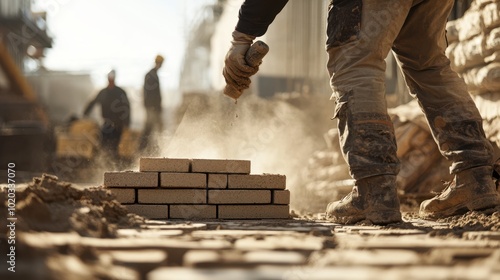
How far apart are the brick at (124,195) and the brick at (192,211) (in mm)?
232

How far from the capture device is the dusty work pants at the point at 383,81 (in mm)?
3057

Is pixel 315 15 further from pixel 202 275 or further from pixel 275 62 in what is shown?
pixel 202 275

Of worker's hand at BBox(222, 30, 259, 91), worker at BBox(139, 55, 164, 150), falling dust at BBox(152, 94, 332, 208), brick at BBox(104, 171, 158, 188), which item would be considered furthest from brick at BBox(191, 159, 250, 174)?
worker at BBox(139, 55, 164, 150)

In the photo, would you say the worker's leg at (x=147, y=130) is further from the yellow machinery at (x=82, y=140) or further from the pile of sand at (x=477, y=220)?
the pile of sand at (x=477, y=220)

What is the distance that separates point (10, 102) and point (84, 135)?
2.57 metres

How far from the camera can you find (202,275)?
5.38 ft

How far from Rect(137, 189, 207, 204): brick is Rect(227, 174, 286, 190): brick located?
18 centimetres

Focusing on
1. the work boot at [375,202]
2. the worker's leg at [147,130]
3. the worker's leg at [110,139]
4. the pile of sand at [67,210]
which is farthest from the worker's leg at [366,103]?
the worker's leg at [110,139]

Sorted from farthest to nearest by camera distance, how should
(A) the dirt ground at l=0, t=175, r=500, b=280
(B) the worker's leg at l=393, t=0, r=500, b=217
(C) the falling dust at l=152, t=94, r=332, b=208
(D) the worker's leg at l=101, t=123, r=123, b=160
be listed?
(D) the worker's leg at l=101, t=123, r=123, b=160
(C) the falling dust at l=152, t=94, r=332, b=208
(B) the worker's leg at l=393, t=0, r=500, b=217
(A) the dirt ground at l=0, t=175, r=500, b=280

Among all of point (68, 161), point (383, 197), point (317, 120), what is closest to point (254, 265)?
point (383, 197)

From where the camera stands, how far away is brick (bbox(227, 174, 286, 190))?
3.70 m

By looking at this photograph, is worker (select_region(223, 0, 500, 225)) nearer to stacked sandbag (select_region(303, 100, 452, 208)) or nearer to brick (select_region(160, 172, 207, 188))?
brick (select_region(160, 172, 207, 188))

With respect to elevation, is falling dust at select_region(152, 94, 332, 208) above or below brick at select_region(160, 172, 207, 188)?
above

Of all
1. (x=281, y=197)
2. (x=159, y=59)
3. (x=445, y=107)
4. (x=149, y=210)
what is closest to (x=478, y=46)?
(x=445, y=107)
